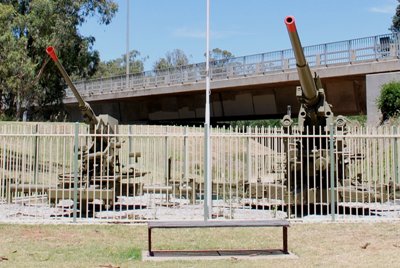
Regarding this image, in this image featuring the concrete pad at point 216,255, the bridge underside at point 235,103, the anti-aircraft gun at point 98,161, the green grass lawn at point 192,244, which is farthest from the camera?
the bridge underside at point 235,103

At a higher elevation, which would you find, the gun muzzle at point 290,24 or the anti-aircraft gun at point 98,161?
the gun muzzle at point 290,24

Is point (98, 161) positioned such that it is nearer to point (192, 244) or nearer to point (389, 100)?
point (192, 244)

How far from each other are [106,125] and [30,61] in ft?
55.7

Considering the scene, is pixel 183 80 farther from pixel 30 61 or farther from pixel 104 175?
pixel 104 175

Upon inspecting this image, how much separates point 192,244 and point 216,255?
1247 millimetres

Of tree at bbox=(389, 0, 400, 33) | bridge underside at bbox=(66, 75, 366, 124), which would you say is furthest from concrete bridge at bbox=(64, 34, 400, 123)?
tree at bbox=(389, 0, 400, 33)

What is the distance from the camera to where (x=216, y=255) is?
884cm

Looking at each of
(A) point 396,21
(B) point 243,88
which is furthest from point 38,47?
(A) point 396,21

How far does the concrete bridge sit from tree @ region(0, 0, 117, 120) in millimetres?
4944

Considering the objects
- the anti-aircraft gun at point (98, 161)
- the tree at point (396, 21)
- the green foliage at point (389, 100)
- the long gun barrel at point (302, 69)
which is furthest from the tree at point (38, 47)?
the tree at point (396, 21)

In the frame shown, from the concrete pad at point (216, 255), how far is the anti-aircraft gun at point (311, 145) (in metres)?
4.51

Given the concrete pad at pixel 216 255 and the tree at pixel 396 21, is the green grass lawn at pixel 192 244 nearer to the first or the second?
the concrete pad at pixel 216 255

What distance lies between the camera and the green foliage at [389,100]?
23.7 meters

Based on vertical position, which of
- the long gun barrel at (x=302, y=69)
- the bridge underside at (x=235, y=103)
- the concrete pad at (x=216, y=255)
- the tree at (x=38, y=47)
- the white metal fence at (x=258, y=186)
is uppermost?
the tree at (x=38, y=47)
